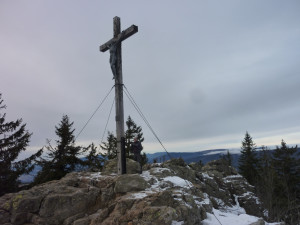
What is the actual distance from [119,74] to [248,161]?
4272 cm

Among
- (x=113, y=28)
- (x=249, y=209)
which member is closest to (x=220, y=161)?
(x=249, y=209)

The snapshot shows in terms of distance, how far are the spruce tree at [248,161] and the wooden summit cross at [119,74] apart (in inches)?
1540

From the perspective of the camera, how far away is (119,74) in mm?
8672

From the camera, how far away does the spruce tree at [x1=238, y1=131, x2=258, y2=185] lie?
41406 millimetres

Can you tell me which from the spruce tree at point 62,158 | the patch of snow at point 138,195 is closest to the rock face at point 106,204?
the patch of snow at point 138,195

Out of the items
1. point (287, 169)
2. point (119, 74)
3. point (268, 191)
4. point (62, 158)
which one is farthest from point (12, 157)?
point (287, 169)

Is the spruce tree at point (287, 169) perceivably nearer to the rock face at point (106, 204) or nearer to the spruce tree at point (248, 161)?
the spruce tree at point (248, 161)

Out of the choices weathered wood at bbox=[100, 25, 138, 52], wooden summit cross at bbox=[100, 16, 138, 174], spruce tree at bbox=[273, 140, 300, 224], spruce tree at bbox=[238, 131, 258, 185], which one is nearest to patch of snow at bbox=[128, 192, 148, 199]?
wooden summit cross at bbox=[100, 16, 138, 174]

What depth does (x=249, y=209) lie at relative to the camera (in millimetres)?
16062

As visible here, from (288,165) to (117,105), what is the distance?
38.0 metres

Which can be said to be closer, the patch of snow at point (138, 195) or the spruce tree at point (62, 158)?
the patch of snow at point (138, 195)

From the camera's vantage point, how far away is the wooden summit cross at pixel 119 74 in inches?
320

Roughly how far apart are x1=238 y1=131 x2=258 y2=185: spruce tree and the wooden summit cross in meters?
39.1

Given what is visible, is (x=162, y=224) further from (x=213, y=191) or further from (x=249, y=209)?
(x=249, y=209)
